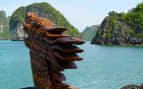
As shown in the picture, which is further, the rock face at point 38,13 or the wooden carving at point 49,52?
the rock face at point 38,13

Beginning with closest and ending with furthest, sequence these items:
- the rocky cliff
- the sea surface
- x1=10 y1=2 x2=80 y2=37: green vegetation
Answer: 1. the sea surface
2. the rocky cliff
3. x1=10 y1=2 x2=80 y2=37: green vegetation

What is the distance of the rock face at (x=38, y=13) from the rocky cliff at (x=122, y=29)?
2249 inches

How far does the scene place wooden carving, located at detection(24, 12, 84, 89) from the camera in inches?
94.6

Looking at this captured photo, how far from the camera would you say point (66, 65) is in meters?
2.49

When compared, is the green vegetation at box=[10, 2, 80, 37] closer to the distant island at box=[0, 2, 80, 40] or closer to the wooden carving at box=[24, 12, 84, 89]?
the distant island at box=[0, 2, 80, 40]

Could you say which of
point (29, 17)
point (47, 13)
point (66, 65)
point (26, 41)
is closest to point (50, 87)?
point (66, 65)

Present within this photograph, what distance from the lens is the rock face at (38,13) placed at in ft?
442

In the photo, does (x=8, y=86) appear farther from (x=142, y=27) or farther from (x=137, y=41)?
(x=142, y=27)

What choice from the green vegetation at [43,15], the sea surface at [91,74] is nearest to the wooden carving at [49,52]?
the sea surface at [91,74]

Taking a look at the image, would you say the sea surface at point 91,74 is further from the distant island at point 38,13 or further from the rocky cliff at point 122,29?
the distant island at point 38,13

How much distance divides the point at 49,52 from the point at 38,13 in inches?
A: 5475

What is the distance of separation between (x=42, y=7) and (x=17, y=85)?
13333 cm

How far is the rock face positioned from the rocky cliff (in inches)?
2249

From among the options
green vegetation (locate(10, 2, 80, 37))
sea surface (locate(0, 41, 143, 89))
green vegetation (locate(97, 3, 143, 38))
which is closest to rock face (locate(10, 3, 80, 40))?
green vegetation (locate(10, 2, 80, 37))
